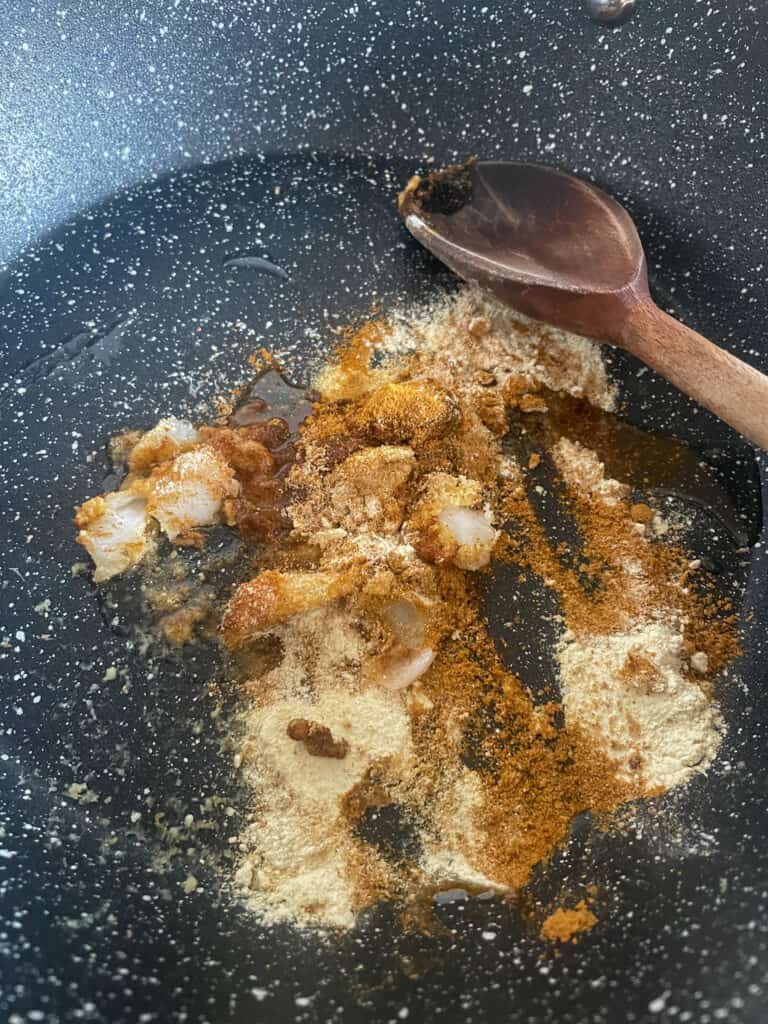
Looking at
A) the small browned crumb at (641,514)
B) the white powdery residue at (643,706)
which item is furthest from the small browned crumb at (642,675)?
the small browned crumb at (641,514)

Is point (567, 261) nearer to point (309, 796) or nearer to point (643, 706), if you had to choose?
point (643, 706)

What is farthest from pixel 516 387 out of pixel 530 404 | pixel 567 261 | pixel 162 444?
pixel 162 444

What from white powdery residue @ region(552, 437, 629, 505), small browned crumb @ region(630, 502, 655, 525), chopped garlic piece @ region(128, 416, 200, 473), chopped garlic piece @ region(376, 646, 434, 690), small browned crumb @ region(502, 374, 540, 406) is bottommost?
chopped garlic piece @ region(376, 646, 434, 690)

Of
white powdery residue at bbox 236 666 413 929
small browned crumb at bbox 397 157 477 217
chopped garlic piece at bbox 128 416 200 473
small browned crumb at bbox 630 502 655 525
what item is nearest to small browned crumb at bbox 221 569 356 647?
white powdery residue at bbox 236 666 413 929

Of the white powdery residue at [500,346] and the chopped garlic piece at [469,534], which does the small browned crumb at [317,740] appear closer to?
the chopped garlic piece at [469,534]

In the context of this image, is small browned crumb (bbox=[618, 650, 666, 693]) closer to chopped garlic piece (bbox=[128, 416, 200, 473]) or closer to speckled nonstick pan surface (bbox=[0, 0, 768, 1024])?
speckled nonstick pan surface (bbox=[0, 0, 768, 1024])

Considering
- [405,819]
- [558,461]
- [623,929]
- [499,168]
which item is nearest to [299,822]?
[405,819]

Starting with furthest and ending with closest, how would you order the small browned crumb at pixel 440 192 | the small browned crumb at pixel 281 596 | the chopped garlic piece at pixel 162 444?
the small browned crumb at pixel 440 192 < the chopped garlic piece at pixel 162 444 < the small browned crumb at pixel 281 596
